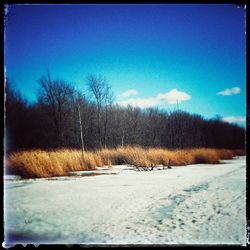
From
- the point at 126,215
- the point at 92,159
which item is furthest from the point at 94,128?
the point at 126,215

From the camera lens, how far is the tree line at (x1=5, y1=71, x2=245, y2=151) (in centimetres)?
1020

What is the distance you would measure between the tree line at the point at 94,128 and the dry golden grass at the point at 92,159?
103 cm

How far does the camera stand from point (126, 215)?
9.40ft

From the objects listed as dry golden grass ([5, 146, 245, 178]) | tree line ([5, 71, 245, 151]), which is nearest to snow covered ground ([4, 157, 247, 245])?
dry golden grass ([5, 146, 245, 178])

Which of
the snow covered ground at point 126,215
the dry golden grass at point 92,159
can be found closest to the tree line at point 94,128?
the dry golden grass at point 92,159

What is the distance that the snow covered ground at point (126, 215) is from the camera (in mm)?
2404

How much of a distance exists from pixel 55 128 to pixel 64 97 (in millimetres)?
2540

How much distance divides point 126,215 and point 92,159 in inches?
205

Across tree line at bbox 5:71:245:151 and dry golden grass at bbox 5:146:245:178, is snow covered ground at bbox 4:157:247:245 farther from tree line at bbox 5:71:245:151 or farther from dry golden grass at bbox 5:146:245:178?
tree line at bbox 5:71:245:151

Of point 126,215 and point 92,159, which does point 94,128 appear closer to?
point 92,159

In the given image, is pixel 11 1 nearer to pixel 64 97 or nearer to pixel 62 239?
pixel 62 239

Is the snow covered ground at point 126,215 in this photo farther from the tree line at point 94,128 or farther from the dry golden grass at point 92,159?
the tree line at point 94,128

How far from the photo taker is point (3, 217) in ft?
9.13

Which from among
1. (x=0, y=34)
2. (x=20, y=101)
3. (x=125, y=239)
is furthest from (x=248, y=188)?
(x=20, y=101)
